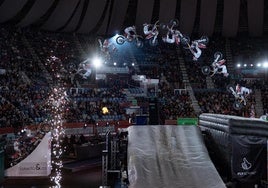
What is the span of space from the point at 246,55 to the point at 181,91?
11331 mm

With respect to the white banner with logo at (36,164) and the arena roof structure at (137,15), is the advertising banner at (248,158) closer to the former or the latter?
the white banner with logo at (36,164)

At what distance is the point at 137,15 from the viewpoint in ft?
116

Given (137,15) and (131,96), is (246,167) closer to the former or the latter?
(131,96)

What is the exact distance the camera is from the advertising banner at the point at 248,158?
24.4ft

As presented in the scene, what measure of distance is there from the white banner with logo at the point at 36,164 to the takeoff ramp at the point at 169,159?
3.97 m

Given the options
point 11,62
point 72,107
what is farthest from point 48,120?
point 11,62

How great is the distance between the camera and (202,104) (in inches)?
1139

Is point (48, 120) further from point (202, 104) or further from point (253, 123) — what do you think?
point (253, 123)

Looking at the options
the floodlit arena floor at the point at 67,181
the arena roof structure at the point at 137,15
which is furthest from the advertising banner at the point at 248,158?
the arena roof structure at the point at 137,15

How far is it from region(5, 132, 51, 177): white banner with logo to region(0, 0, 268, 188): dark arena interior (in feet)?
Answer: 0.11

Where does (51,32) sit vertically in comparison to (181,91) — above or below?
above

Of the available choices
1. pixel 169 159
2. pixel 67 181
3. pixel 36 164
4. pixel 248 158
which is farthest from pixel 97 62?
pixel 248 158

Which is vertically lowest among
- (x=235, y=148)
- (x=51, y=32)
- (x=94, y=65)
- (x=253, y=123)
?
(x=235, y=148)

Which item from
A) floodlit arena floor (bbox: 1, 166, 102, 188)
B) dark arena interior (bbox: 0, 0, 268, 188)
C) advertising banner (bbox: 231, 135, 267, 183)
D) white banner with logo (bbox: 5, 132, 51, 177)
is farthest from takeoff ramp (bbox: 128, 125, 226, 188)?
white banner with logo (bbox: 5, 132, 51, 177)
